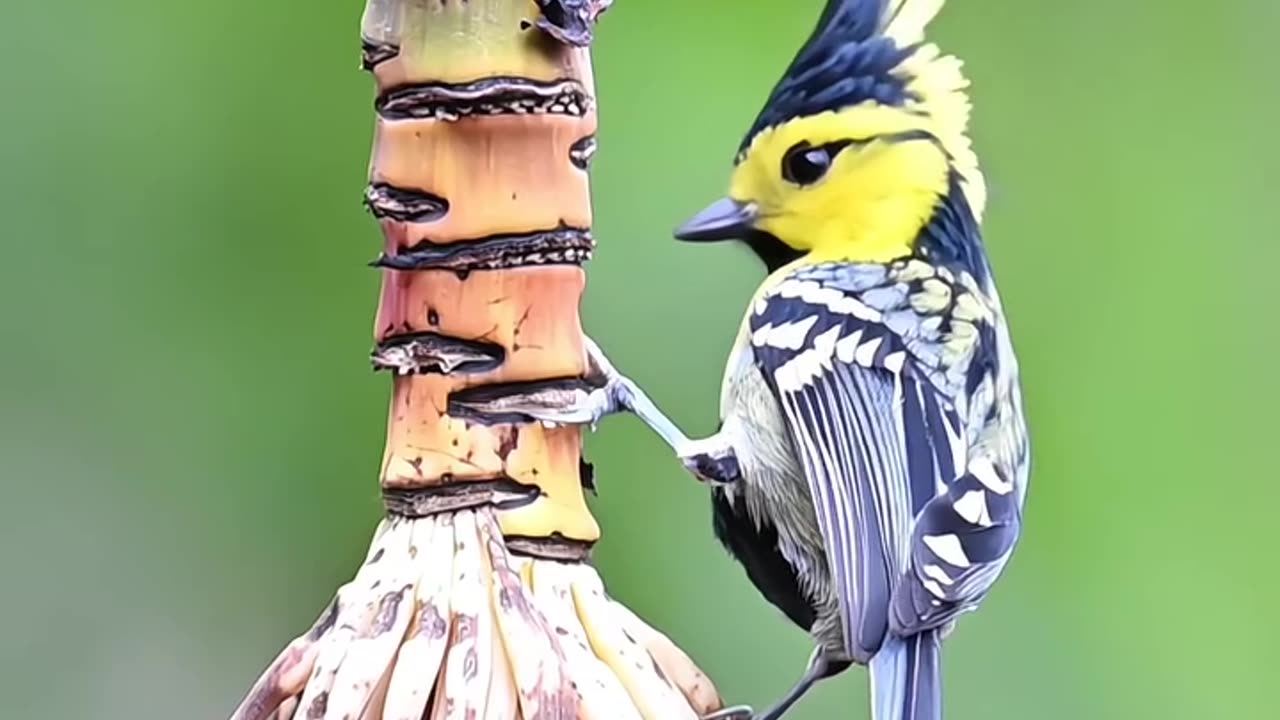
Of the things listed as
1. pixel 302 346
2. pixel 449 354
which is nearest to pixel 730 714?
pixel 449 354

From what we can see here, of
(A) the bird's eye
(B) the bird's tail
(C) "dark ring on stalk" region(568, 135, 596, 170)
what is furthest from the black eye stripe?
(B) the bird's tail

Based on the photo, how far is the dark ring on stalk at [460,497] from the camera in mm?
602

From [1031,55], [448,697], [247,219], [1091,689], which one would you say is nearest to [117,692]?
[247,219]

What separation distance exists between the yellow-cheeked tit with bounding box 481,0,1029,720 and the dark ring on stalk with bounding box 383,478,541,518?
36 millimetres

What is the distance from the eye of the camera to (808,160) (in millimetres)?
673

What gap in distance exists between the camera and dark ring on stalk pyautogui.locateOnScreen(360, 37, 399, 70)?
60 centimetres

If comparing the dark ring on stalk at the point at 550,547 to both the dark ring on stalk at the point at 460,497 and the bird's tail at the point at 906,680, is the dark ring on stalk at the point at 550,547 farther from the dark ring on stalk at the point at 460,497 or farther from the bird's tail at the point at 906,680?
the bird's tail at the point at 906,680

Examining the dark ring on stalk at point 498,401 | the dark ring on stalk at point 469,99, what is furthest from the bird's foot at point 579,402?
the dark ring on stalk at point 469,99

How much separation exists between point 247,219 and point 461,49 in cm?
57

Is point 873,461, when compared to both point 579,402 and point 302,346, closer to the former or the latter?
point 579,402

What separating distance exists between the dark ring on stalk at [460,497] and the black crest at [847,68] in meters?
0.21

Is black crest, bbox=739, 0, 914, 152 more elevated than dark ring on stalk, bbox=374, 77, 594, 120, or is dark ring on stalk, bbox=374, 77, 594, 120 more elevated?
black crest, bbox=739, 0, 914, 152

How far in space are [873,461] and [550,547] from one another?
14 centimetres

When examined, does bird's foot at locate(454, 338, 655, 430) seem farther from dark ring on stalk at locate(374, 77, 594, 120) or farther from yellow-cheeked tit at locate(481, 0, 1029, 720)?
dark ring on stalk at locate(374, 77, 594, 120)
